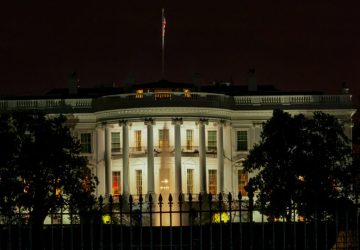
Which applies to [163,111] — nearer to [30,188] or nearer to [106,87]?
[106,87]

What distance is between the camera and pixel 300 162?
7725cm

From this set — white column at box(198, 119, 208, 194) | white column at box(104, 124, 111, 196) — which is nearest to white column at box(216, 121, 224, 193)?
white column at box(198, 119, 208, 194)

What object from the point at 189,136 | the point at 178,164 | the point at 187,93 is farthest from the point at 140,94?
the point at 178,164

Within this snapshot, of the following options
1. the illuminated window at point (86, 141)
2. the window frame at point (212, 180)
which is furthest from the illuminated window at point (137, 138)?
the window frame at point (212, 180)

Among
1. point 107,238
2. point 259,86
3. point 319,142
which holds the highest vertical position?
point 259,86

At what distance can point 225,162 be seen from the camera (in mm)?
103125

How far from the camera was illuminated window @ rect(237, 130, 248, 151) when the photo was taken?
10438cm

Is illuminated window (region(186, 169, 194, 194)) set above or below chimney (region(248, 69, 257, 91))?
below

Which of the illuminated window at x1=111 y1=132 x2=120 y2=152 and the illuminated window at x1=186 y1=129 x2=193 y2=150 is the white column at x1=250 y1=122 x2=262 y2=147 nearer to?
the illuminated window at x1=186 y1=129 x2=193 y2=150

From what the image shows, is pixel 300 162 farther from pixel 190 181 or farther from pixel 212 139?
pixel 212 139

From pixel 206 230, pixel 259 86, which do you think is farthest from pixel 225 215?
pixel 259 86

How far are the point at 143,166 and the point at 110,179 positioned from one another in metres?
2.55

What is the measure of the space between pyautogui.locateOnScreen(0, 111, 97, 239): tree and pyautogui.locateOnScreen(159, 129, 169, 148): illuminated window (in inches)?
829

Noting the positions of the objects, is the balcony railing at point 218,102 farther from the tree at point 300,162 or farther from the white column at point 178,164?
the tree at point 300,162
